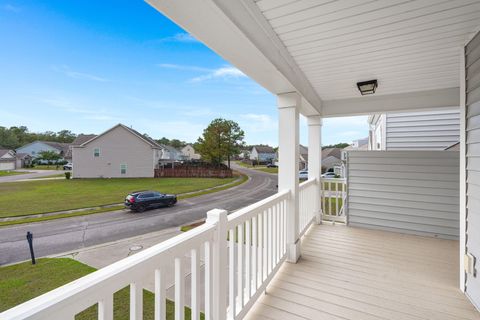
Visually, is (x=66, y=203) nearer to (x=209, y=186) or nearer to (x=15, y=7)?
(x=15, y=7)

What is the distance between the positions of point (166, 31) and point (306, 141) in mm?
3026

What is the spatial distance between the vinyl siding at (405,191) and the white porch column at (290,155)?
1.89 meters

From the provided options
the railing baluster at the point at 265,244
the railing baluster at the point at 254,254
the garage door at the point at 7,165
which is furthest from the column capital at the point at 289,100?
the garage door at the point at 7,165

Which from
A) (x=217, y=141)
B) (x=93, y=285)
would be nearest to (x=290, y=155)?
(x=93, y=285)

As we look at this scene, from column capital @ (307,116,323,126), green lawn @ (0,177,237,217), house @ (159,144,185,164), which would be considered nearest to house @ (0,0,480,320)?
column capital @ (307,116,323,126)

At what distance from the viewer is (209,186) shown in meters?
6.71

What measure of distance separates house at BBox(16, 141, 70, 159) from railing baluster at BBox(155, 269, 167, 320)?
2.89 metres

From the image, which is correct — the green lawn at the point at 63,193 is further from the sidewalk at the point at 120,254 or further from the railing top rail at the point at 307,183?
the railing top rail at the point at 307,183

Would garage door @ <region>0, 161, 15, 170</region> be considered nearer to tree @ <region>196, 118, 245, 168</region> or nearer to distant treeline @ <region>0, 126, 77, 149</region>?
distant treeline @ <region>0, 126, 77, 149</region>

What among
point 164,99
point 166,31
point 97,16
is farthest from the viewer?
point 164,99

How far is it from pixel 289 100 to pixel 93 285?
2394 mm

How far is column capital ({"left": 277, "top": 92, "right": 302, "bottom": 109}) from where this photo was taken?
2527 millimetres

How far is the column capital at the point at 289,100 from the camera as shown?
8.29 feet

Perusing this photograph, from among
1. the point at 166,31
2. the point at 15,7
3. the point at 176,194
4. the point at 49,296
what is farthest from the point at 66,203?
the point at 49,296
